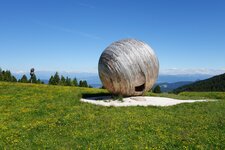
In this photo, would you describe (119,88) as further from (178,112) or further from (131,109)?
(178,112)

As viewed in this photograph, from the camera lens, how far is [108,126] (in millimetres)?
18328

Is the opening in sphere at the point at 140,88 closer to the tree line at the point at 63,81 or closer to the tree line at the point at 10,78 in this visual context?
the tree line at the point at 63,81

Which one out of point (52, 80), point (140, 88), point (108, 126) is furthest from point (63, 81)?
point (108, 126)

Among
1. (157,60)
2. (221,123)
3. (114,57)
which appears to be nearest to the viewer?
(221,123)

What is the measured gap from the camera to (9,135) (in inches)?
671

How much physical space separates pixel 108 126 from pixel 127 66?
9.93 m

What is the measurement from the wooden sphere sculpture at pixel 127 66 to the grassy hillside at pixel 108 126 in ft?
12.5

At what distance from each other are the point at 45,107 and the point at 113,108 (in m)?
5.59

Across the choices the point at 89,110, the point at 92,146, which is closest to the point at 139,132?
the point at 92,146

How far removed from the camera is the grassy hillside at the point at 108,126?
15.3 metres

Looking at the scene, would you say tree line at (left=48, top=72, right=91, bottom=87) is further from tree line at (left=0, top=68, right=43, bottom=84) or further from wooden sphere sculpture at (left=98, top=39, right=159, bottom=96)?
wooden sphere sculpture at (left=98, top=39, right=159, bottom=96)

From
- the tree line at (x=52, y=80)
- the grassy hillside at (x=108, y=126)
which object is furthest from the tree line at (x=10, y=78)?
the grassy hillside at (x=108, y=126)

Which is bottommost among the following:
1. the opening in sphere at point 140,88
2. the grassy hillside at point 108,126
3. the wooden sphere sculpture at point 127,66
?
the grassy hillside at point 108,126

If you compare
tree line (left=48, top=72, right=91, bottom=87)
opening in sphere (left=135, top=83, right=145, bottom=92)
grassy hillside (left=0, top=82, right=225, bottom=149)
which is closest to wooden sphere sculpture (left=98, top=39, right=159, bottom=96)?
opening in sphere (left=135, top=83, right=145, bottom=92)
